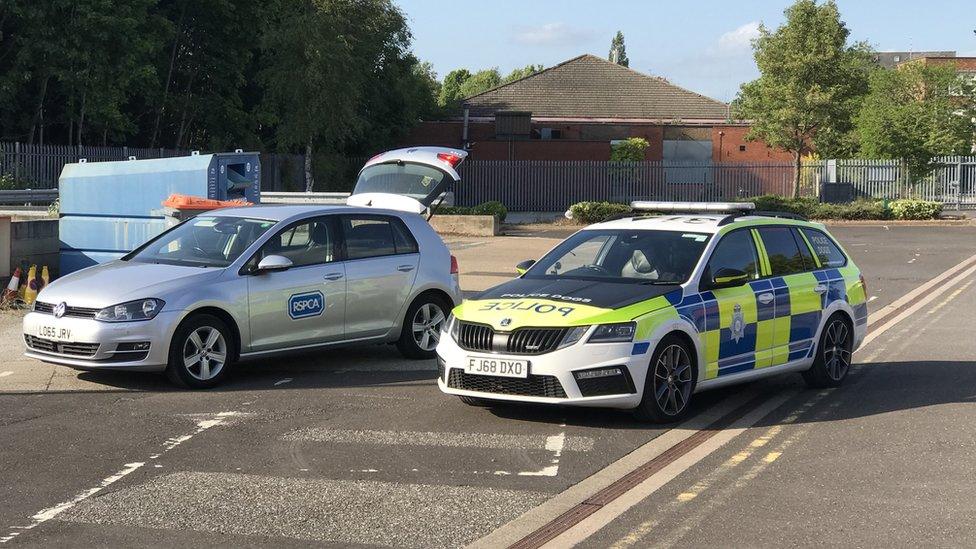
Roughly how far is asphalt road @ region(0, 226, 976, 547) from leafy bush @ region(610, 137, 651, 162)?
4488cm

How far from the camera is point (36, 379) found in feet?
34.1

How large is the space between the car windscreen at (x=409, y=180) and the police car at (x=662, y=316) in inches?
533

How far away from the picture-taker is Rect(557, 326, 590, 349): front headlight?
8.26 meters

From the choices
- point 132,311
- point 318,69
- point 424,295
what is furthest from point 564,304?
point 318,69

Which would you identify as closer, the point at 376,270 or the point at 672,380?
the point at 672,380

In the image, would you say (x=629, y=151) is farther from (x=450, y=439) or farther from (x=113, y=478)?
(x=113, y=478)

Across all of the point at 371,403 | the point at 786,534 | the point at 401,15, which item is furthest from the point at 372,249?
the point at 401,15

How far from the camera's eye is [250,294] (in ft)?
33.7

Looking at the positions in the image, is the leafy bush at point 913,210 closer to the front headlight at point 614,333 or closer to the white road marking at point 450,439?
the front headlight at point 614,333

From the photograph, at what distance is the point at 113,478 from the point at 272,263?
344cm

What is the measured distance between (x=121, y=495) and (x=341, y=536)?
150 centimetres

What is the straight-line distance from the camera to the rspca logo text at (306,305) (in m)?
10.5

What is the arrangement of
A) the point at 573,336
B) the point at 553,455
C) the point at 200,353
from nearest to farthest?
the point at 553,455 → the point at 573,336 → the point at 200,353

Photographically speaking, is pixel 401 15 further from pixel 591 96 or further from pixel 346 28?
pixel 591 96
